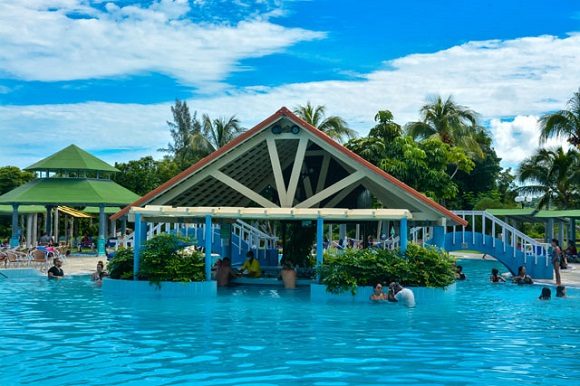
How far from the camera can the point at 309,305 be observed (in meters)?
17.8

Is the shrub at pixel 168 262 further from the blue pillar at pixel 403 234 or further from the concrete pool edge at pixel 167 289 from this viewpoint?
the blue pillar at pixel 403 234

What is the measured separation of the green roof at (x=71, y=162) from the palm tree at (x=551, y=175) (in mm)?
28430

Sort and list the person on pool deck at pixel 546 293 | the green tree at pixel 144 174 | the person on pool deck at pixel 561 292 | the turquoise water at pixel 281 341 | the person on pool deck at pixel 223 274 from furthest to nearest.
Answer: the green tree at pixel 144 174 → the person on pool deck at pixel 223 274 → the person on pool deck at pixel 561 292 → the person on pool deck at pixel 546 293 → the turquoise water at pixel 281 341

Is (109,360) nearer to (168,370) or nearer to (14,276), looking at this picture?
(168,370)

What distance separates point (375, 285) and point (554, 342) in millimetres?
6698

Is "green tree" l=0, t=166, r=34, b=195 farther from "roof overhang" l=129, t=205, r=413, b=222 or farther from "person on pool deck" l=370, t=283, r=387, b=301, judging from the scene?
"person on pool deck" l=370, t=283, r=387, b=301

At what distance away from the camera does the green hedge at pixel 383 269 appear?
1875 centimetres

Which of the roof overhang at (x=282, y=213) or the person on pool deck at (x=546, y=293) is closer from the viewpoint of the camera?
the person on pool deck at (x=546, y=293)

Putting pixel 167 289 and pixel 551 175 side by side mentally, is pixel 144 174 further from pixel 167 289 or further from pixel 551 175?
pixel 167 289

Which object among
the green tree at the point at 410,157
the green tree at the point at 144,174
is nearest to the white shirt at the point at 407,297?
the green tree at the point at 410,157

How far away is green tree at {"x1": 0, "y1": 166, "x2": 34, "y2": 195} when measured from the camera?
2160 inches

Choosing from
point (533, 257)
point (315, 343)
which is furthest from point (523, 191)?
point (315, 343)

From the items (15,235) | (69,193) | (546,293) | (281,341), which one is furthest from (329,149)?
(15,235)

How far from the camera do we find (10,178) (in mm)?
55031
